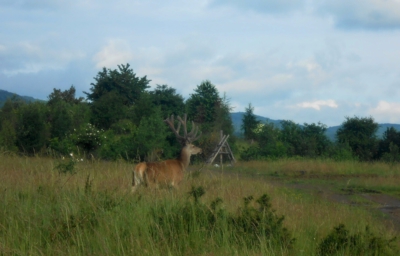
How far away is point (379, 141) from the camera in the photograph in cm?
3170

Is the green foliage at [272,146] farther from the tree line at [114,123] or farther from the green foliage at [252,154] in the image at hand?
the tree line at [114,123]

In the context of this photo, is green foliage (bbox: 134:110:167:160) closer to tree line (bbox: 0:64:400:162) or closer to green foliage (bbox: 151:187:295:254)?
tree line (bbox: 0:64:400:162)

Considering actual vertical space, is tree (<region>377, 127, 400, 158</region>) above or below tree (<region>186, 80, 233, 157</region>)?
below

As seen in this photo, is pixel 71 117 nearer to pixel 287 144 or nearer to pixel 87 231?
pixel 287 144

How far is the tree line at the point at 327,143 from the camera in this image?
27.4 meters

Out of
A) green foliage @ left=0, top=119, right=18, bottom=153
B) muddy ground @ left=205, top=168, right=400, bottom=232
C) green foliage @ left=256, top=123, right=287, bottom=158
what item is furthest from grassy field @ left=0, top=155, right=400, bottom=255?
green foliage @ left=256, top=123, right=287, bottom=158

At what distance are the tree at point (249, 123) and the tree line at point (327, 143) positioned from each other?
6.82m

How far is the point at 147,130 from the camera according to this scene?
21625 millimetres

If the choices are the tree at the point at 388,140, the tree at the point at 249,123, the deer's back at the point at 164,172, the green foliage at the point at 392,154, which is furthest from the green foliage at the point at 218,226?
the tree at the point at 249,123

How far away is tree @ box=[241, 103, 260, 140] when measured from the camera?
143 ft

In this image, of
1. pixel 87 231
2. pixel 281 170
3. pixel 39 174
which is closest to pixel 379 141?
pixel 281 170

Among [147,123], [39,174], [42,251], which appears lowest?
[42,251]

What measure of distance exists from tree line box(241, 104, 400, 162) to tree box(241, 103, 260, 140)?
6.82m

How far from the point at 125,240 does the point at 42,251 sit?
87 cm
